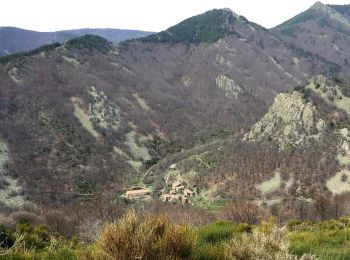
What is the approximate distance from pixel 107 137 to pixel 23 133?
3607cm

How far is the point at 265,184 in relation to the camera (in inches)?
5054

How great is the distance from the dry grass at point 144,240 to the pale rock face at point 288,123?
442 ft

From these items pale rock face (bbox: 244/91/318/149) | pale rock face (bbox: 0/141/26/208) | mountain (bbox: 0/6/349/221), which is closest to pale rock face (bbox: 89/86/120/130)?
mountain (bbox: 0/6/349/221)

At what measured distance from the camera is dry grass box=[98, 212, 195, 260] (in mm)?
7891

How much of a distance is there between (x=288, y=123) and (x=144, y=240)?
142 meters

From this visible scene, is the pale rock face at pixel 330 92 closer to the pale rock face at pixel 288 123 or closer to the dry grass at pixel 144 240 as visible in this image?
the pale rock face at pixel 288 123

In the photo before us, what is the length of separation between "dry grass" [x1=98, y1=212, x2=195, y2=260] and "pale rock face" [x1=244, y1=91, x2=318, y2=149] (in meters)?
135

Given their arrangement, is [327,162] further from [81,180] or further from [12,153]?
[12,153]

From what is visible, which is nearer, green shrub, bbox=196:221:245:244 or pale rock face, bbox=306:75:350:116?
green shrub, bbox=196:221:245:244

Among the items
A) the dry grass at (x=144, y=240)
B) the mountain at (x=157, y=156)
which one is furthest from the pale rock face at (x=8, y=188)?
the dry grass at (x=144, y=240)

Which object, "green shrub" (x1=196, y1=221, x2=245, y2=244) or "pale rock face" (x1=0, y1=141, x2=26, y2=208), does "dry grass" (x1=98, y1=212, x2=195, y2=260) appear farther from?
"pale rock face" (x1=0, y1=141, x2=26, y2=208)

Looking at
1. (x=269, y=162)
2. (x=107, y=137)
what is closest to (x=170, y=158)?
(x=107, y=137)

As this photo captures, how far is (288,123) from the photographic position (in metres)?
145

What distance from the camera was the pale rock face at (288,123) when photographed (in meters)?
139
